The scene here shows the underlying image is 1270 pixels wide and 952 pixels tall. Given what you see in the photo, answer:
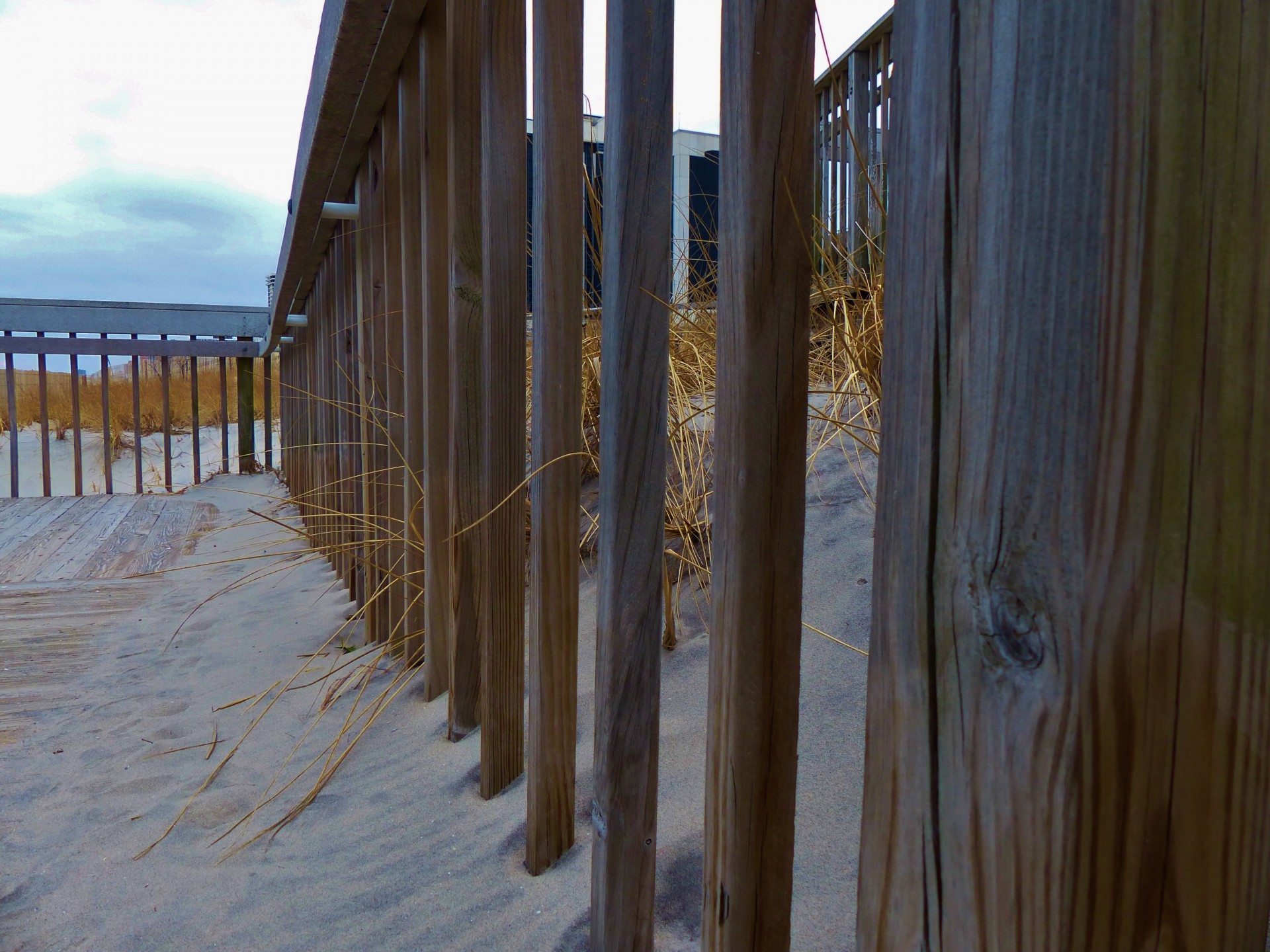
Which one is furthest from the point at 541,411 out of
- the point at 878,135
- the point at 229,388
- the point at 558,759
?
the point at 229,388

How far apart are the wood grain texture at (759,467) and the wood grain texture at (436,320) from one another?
3.25 ft

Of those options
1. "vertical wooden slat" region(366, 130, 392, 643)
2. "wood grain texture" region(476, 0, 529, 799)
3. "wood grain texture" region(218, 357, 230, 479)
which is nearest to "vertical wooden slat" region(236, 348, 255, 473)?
"wood grain texture" region(218, 357, 230, 479)

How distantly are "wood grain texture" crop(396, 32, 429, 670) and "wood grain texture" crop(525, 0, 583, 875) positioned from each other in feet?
2.51

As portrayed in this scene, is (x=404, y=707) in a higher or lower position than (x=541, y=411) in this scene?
lower

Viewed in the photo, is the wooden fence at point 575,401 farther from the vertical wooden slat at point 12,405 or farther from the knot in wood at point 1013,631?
the vertical wooden slat at point 12,405

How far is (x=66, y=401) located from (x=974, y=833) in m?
15.0

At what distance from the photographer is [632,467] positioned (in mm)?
Answer: 923

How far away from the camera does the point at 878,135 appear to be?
5.33 meters

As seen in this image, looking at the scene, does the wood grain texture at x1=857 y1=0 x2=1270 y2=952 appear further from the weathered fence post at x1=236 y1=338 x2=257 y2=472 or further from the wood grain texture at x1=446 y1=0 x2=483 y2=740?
the weathered fence post at x1=236 y1=338 x2=257 y2=472

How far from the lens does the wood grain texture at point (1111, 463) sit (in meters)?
0.37

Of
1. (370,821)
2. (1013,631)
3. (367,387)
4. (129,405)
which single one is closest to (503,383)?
(370,821)

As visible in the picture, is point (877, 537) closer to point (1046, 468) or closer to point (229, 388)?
point (1046, 468)

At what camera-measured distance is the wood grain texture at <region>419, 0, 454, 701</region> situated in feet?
5.42

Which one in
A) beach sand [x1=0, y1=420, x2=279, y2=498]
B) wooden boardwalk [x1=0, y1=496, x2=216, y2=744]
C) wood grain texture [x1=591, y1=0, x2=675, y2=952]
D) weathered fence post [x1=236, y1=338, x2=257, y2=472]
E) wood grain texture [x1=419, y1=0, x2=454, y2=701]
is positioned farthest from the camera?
beach sand [x1=0, y1=420, x2=279, y2=498]
